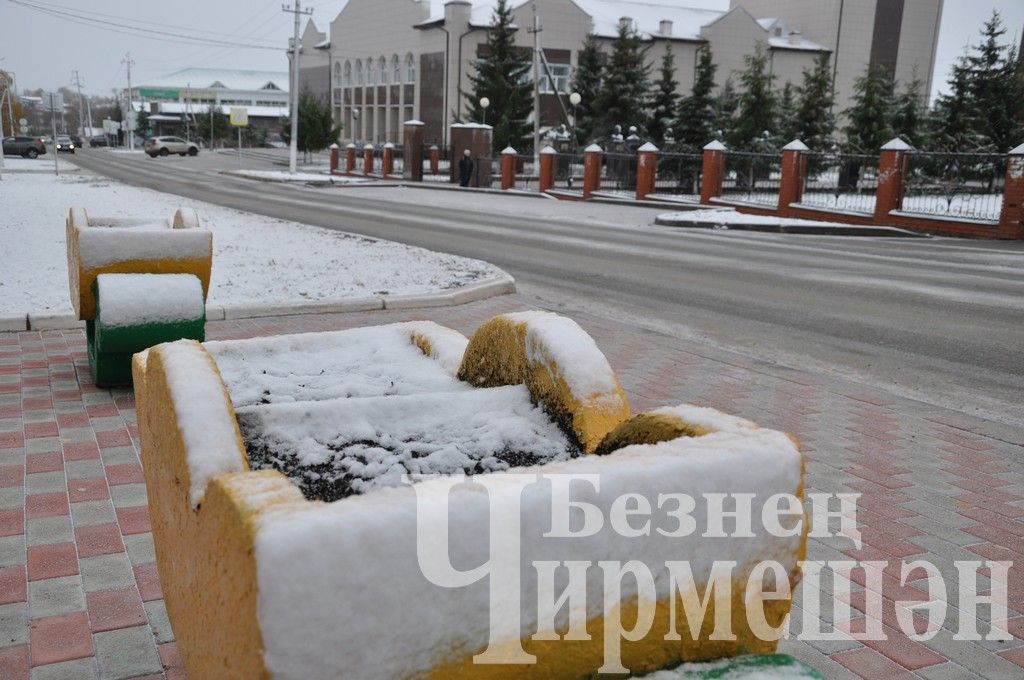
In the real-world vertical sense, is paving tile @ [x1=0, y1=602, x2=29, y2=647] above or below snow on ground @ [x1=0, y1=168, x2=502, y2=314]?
below

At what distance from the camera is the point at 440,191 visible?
38.3 m

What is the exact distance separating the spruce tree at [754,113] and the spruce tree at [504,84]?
47.2 feet

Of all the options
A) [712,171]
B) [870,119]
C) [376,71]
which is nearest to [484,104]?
[870,119]

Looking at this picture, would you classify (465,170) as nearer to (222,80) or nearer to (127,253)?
(127,253)

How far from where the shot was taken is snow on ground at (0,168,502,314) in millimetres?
8727

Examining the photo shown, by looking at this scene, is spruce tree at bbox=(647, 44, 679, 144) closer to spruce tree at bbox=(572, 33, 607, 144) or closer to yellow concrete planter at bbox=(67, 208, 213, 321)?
spruce tree at bbox=(572, 33, 607, 144)

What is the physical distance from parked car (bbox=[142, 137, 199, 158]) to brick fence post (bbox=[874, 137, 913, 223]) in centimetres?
5649

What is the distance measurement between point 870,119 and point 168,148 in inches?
2035

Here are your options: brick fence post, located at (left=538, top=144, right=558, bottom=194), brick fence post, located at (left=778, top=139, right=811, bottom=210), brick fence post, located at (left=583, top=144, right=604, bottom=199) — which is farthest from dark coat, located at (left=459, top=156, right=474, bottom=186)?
brick fence post, located at (left=778, top=139, right=811, bottom=210)

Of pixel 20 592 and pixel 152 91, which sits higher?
pixel 152 91

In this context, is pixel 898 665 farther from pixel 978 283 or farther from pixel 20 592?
pixel 978 283

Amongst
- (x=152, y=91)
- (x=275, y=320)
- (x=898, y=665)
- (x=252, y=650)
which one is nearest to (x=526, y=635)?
(x=252, y=650)

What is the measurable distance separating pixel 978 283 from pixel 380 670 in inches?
526

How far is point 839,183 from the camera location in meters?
26.0
